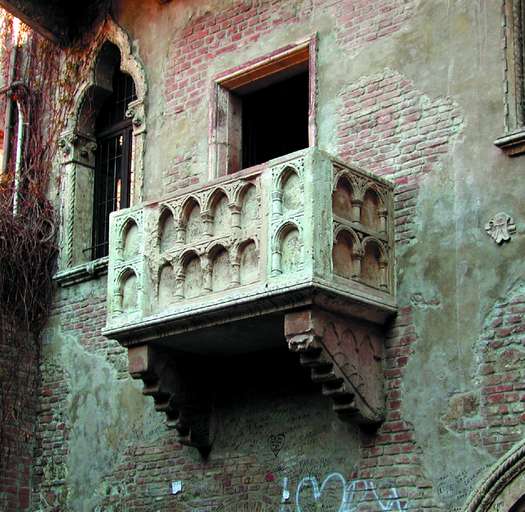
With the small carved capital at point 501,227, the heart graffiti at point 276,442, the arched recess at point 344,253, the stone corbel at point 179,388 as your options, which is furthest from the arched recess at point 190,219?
the small carved capital at point 501,227

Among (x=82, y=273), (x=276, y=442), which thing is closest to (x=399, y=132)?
(x=276, y=442)

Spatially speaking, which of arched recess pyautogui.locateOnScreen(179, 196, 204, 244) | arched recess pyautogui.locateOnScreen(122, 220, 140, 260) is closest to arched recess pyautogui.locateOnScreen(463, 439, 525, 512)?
arched recess pyautogui.locateOnScreen(179, 196, 204, 244)

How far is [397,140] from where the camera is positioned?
35.8 ft

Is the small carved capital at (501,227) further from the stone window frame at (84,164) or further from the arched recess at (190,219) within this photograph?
the stone window frame at (84,164)

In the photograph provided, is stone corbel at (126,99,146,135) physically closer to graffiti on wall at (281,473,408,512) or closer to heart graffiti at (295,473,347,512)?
graffiti on wall at (281,473,408,512)

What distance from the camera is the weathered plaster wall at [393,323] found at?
9.88m

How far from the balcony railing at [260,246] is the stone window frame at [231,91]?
1344mm

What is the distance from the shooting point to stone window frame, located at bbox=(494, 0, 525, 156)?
997 cm

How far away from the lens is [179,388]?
11562mm

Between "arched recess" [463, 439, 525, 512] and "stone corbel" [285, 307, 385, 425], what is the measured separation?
1.22 m

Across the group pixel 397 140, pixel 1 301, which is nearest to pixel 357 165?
pixel 397 140

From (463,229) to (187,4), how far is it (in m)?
4.58

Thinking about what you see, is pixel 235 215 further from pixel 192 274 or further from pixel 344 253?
pixel 344 253

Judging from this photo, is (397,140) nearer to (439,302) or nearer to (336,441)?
(439,302)
